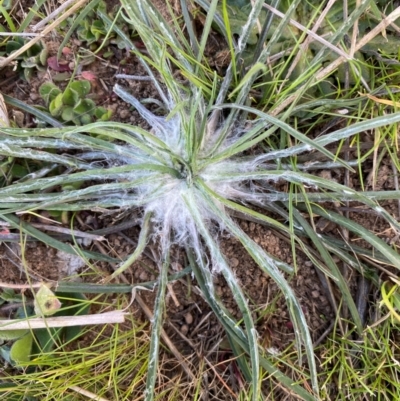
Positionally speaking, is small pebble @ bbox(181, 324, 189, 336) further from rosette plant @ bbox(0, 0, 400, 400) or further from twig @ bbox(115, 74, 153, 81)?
twig @ bbox(115, 74, 153, 81)

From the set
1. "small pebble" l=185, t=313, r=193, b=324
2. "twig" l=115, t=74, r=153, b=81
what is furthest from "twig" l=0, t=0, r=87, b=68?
"small pebble" l=185, t=313, r=193, b=324

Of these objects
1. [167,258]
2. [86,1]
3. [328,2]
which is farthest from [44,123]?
[328,2]

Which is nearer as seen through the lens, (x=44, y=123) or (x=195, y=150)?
(x=195, y=150)

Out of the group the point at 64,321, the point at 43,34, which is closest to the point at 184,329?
the point at 64,321

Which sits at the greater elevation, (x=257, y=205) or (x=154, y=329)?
(x=257, y=205)

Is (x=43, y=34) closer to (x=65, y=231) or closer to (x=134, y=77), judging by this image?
(x=134, y=77)

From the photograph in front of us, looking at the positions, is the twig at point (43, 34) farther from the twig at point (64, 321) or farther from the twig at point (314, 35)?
the twig at point (64, 321)

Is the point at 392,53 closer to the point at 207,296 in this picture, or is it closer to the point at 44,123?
the point at 207,296
